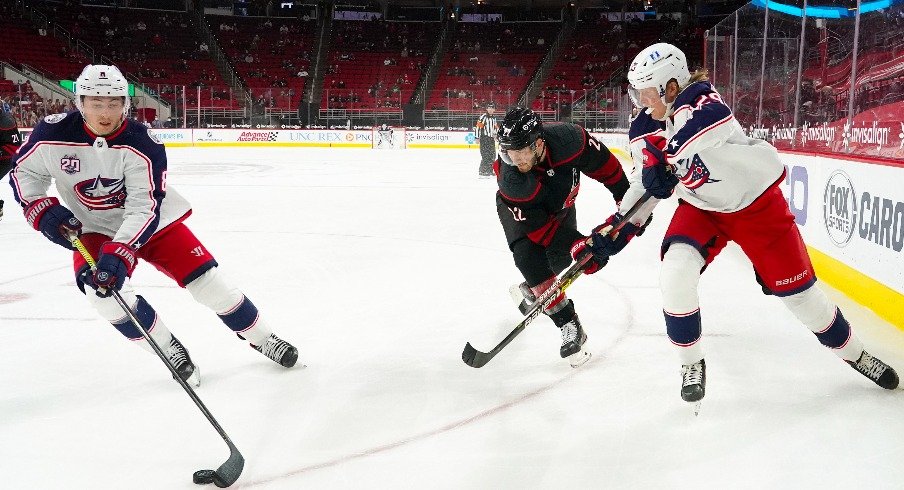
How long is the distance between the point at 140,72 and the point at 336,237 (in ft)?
67.4

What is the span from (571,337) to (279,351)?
116 cm

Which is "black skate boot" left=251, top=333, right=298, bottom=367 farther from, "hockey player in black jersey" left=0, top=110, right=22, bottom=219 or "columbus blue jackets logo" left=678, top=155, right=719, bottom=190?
"hockey player in black jersey" left=0, top=110, right=22, bottom=219

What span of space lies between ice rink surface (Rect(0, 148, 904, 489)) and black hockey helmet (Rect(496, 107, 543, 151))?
0.89 metres

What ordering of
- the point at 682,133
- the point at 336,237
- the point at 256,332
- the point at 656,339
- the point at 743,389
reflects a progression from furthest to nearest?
the point at 336,237 < the point at 656,339 < the point at 256,332 < the point at 743,389 < the point at 682,133

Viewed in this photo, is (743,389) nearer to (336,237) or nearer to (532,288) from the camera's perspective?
(532,288)

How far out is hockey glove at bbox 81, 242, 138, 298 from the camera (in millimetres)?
2408

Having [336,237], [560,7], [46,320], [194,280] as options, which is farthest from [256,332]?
[560,7]

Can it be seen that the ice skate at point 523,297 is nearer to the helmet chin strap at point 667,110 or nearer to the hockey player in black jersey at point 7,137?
the helmet chin strap at point 667,110

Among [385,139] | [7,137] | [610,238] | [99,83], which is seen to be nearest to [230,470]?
[99,83]

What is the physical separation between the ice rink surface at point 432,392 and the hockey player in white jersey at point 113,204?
33cm

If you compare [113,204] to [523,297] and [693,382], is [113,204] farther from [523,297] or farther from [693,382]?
[693,382]

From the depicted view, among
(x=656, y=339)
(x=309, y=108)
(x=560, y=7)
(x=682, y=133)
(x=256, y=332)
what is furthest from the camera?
(x=560, y=7)

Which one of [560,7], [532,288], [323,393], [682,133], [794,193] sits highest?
[560,7]

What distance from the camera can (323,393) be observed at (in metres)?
2.74
